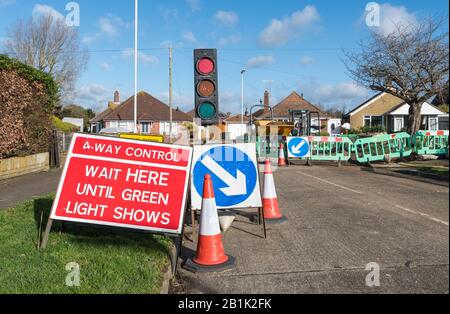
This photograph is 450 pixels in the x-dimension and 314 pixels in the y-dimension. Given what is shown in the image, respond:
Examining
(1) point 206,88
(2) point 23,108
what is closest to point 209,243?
(1) point 206,88

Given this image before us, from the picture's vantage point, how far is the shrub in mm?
13330

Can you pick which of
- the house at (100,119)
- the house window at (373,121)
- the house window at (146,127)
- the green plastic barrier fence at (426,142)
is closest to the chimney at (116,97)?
A: the house at (100,119)

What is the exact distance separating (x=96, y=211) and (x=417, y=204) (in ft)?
20.5

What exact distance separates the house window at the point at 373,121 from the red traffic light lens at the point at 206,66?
42.4 meters

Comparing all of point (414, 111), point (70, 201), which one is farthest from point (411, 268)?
point (414, 111)

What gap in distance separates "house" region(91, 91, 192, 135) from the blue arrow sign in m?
40.7

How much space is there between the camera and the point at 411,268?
441 cm

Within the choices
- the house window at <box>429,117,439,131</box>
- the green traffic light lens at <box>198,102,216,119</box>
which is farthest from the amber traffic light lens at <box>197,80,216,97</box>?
the house window at <box>429,117,439,131</box>

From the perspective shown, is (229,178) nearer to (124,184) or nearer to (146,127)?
(124,184)

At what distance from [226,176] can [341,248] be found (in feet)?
6.30

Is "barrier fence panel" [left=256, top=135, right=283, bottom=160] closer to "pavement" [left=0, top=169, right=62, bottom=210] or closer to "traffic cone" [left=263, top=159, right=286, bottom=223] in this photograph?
"pavement" [left=0, top=169, right=62, bottom=210]

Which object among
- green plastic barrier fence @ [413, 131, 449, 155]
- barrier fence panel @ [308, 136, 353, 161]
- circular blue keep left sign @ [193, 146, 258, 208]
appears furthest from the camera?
barrier fence panel @ [308, 136, 353, 161]
